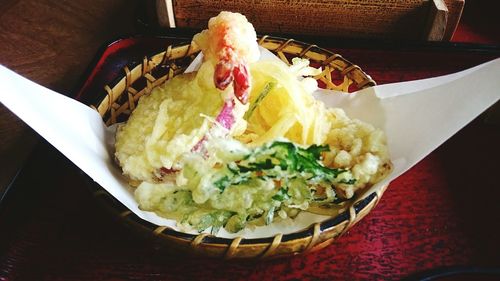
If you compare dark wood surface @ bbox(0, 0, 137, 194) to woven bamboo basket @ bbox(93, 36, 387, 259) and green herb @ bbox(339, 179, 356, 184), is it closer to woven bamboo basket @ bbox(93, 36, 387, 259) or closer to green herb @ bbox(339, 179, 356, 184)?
woven bamboo basket @ bbox(93, 36, 387, 259)

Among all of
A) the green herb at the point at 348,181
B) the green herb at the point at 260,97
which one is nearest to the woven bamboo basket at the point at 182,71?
the green herb at the point at 348,181

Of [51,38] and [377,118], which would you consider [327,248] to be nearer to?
[377,118]

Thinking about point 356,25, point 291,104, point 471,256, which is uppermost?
point 291,104

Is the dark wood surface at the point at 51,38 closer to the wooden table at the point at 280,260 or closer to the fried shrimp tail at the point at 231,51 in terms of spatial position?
the wooden table at the point at 280,260

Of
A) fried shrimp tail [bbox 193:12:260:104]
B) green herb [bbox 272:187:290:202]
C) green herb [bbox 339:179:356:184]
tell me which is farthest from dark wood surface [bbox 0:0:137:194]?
green herb [bbox 339:179:356:184]

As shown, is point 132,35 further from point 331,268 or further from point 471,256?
point 471,256

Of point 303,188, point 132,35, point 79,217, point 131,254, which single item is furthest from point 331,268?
point 132,35
